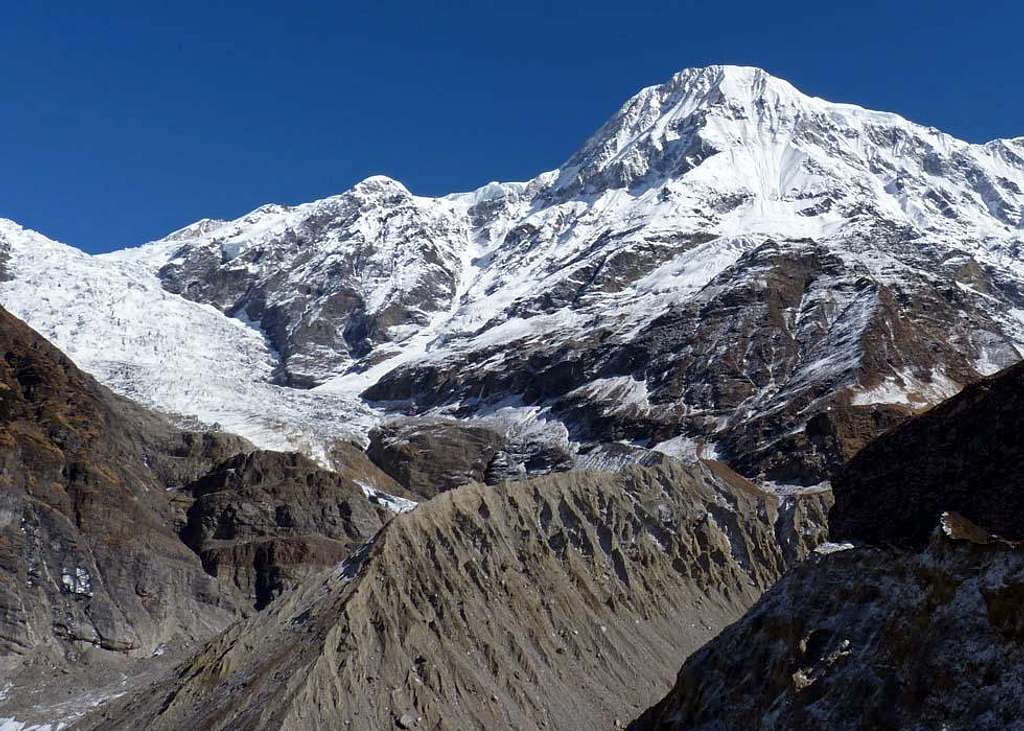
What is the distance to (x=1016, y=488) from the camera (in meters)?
53.6

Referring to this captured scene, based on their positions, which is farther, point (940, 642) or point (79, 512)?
point (79, 512)

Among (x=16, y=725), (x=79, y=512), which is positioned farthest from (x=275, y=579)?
(x=16, y=725)

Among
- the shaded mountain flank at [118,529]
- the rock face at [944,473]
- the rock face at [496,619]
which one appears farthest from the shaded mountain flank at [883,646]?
the shaded mountain flank at [118,529]

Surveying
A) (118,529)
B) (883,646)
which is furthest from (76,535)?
(883,646)

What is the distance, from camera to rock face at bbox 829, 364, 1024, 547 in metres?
54.5

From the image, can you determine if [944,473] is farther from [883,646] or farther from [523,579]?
[523,579]

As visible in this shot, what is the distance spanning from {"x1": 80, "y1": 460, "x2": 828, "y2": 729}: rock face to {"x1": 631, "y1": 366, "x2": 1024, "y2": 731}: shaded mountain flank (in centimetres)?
3130

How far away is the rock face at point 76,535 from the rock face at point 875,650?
81210 millimetres

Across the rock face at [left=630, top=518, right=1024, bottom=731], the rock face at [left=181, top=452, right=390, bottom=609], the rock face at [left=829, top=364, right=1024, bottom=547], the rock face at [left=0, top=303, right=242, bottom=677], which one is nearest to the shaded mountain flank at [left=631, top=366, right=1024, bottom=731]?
the rock face at [left=630, top=518, right=1024, bottom=731]

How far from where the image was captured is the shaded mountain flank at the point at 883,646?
3145 cm

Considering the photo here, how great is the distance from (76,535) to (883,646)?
345ft

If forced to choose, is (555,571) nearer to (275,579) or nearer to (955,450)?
(955,450)

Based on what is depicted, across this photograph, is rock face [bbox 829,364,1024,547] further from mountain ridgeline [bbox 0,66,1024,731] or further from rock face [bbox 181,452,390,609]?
rock face [bbox 181,452,390,609]

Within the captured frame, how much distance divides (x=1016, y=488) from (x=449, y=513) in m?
50.3
